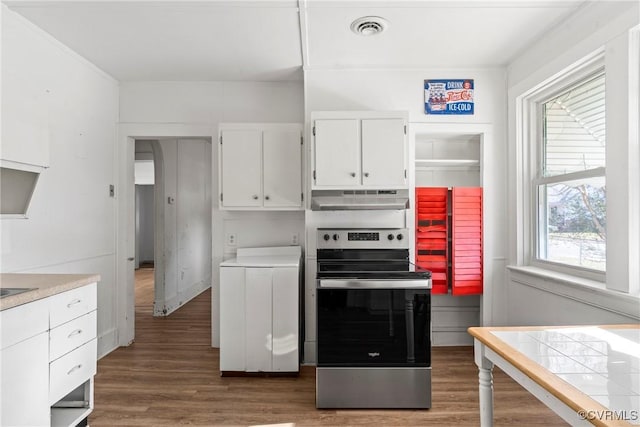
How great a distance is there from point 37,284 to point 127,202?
71.9 inches

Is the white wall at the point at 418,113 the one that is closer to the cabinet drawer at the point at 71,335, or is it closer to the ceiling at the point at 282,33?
the ceiling at the point at 282,33

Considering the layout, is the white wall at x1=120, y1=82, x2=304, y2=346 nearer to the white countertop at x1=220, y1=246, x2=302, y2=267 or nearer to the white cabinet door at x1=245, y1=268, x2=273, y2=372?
the white countertop at x1=220, y1=246, x2=302, y2=267

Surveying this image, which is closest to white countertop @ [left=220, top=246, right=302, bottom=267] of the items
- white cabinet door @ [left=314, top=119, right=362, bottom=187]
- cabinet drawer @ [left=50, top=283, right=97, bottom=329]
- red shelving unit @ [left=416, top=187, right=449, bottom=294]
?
white cabinet door @ [left=314, top=119, right=362, bottom=187]

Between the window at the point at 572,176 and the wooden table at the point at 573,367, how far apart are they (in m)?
0.97

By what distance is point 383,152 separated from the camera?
2.79 metres

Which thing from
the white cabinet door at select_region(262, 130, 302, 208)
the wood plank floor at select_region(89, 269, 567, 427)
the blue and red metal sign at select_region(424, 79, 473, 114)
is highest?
the blue and red metal sign at select_region(424, 79, 473, 114)

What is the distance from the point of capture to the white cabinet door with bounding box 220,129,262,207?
309cm

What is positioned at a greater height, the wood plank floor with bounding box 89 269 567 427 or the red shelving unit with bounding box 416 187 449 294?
the red shelving unit with bounding box 416 187 449 294

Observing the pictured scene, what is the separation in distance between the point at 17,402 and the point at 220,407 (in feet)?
3.69

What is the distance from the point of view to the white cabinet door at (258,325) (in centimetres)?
275

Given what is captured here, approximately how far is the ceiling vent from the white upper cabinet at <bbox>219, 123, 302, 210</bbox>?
0.94 metres

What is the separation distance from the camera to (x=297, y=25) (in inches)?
96.0

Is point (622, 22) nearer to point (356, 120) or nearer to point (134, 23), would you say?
point (356, 120)

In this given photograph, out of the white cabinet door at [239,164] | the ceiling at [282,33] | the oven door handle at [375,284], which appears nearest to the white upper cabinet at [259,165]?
the white cabinet door at [239,164]
